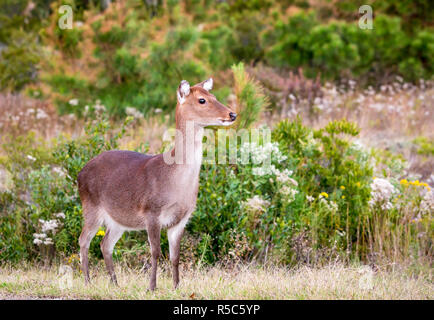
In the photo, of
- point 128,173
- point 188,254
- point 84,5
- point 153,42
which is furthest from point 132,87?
point 128,173

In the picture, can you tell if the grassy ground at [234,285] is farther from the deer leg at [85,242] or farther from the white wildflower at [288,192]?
the white wildflower at [288,192]

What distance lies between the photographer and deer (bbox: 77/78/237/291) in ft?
17.6

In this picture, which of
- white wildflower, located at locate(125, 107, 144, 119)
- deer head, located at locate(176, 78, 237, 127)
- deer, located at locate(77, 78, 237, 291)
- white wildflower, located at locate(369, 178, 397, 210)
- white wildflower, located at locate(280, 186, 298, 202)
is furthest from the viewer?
white wildflower, located at locate(125, 107, 144, 119)

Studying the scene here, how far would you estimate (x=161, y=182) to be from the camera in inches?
214

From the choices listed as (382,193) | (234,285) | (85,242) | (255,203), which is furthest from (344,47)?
(85,242)

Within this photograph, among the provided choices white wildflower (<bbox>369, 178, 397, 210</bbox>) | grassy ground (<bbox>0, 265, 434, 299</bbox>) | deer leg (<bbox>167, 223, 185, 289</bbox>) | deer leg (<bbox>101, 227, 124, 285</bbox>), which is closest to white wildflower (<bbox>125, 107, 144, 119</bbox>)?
grassy ground (<bbox>0, 265, 434, 299</bbox>)

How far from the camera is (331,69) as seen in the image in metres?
16.2

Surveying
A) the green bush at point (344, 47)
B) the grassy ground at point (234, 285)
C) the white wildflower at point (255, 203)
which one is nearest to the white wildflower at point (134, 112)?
the white wildflower at point (255, 203)

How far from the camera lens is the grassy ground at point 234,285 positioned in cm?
565

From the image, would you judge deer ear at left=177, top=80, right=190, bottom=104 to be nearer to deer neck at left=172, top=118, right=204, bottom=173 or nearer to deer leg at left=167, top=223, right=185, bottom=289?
deer neck at left=172, top=118, right=204, bottom=173

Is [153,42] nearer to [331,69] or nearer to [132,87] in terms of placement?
[132,87]

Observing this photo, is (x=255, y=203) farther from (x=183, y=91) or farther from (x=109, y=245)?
(x=183, y=91)

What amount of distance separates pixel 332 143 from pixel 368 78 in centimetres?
961

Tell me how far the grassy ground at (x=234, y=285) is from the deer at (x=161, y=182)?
0.24 meters
